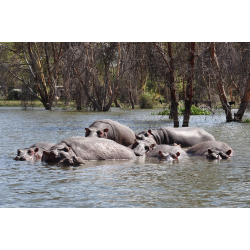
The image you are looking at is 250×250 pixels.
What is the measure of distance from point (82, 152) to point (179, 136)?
13.5 feet

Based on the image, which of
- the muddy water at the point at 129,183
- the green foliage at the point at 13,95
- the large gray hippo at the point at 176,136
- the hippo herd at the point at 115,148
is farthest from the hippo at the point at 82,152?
the green foliage at the point at 13,95

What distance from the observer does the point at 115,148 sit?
10992 mm

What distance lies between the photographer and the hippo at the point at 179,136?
13281 mm

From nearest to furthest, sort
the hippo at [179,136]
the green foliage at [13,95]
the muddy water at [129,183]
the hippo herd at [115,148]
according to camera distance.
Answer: the muddy water at [129,183] → the hippo herd at [115,148] → the hippo at [179,136] → the green foliage at [13,95]

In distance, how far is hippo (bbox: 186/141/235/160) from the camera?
11008mm

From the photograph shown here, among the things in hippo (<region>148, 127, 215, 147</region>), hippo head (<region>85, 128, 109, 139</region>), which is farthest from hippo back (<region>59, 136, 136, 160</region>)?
hippo (<region>148, 127, 215, 147</region>)

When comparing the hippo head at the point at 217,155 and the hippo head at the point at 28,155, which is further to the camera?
the hippo head at the point at 217,155

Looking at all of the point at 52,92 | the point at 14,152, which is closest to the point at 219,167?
the point at 14,152

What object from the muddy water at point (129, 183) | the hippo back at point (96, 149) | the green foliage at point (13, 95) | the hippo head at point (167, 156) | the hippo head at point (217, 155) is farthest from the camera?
the green foliage at point (13, 95)

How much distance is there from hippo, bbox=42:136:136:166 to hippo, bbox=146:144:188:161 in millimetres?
620

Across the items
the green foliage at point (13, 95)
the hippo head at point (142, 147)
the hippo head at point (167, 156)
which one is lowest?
the hippo head at point (167, 156)

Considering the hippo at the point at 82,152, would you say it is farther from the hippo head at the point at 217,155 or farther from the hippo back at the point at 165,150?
the hippo head at the point at 217,155
